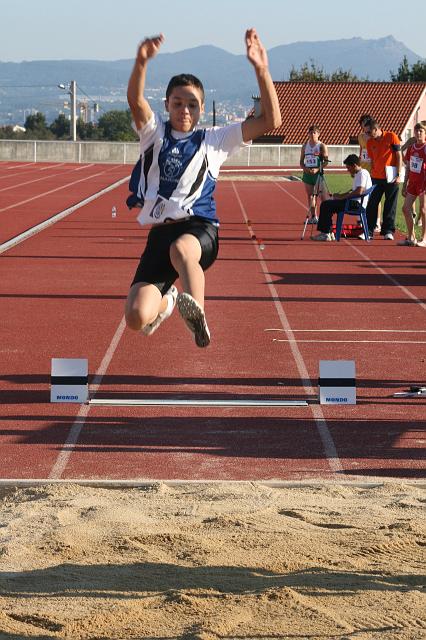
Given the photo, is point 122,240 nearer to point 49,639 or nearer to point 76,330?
point 76,330

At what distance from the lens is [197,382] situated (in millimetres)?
8602

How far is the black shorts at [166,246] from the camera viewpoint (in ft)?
19.6

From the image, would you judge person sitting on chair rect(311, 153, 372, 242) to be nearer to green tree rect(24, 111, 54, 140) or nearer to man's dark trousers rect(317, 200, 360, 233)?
man's dark trousers rect(317, 200, 360, 233)

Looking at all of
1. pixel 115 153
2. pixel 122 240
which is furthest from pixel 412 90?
pixel 122 240

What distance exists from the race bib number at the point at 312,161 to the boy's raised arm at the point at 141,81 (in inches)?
565

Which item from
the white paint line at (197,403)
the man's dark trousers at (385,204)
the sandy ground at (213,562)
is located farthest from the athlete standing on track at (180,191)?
the man's dark trousers at (385,204)

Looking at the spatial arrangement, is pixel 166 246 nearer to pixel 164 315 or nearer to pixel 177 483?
pixel 164 315

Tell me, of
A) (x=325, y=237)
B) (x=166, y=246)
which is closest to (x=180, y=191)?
(x=166, y=246)

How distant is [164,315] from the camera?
6.11m

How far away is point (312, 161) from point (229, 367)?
11417 millimetres

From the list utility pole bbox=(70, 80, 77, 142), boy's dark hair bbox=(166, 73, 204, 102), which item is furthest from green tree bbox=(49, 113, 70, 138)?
boy's dark hair bbox=(166, 73, 204, 102)

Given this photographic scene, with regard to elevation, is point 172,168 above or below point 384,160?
above

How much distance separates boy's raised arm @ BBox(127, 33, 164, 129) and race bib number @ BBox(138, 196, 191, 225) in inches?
14.7

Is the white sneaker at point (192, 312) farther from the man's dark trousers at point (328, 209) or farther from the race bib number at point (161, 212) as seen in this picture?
the man's dark trousers at point (328, 209)
